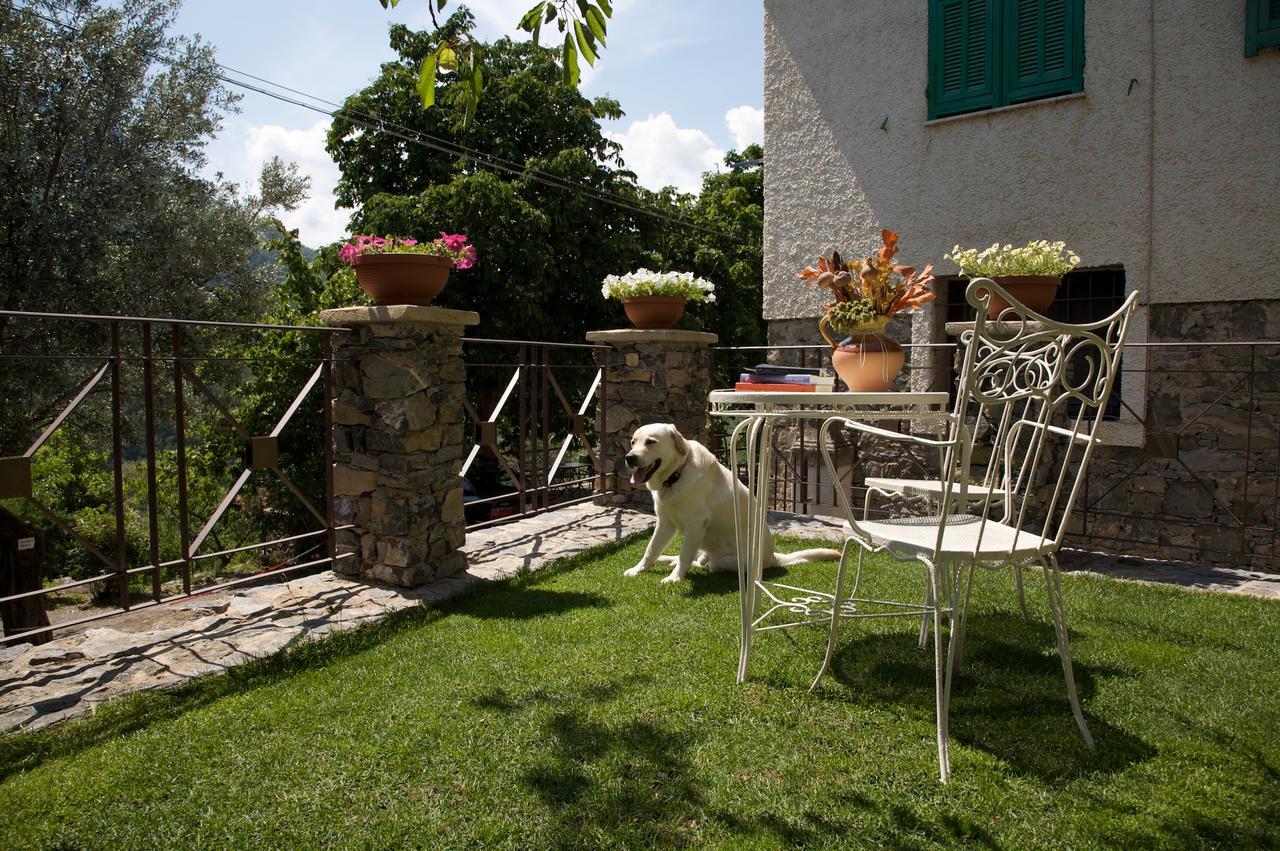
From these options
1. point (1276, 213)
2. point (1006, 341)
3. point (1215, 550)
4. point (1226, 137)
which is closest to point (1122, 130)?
point (1226, 137)

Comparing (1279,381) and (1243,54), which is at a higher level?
(1243,54)

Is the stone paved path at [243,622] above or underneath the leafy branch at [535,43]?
underneath

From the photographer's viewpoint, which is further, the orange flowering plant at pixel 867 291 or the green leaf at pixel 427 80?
the orange flowering plant at pixel 867 291

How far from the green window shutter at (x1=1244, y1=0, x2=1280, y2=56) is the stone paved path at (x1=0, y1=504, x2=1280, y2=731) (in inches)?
151

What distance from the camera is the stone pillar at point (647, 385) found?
19.3 ft

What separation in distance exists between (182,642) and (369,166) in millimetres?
12268

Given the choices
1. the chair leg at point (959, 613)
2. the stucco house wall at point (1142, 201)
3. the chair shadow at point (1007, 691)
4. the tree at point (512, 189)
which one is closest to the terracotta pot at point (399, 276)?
the chair shadow at point (1007, 691)

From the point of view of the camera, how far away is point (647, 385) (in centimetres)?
595

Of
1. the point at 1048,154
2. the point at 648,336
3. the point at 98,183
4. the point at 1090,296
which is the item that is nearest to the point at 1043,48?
the point at 1048,154

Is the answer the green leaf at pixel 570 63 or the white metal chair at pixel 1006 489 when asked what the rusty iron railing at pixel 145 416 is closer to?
the green leaf at pixel 570 63

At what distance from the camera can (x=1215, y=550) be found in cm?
563

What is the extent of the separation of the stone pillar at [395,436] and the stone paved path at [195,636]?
177mm

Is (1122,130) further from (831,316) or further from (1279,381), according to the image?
(831,316)

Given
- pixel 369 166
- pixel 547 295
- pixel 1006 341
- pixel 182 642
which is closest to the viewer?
pixel 1006 341
